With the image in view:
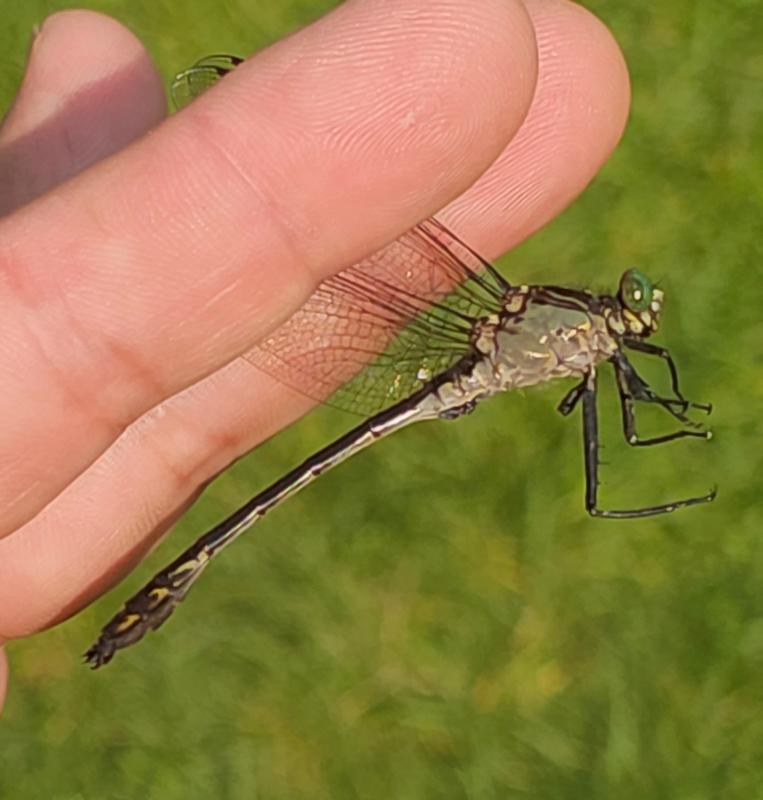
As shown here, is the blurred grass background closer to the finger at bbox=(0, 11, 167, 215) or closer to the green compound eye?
the green compound eye

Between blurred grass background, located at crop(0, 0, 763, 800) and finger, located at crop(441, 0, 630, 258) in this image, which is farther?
blurred grass background, located at crop(0, 0, 763, 800)

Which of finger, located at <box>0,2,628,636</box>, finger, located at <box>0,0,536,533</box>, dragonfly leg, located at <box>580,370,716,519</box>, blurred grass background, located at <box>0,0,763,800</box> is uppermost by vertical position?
finger, located at <box>0,0,536,533</box>

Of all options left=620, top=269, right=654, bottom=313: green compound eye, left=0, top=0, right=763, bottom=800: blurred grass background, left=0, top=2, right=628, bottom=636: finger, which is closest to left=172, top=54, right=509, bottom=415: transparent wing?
left=0, top=2, right=628, bottom=636: finger

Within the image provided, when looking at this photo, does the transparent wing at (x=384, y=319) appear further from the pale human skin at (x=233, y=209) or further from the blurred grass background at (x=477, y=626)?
the blurred grass background at (x=477, y=626)

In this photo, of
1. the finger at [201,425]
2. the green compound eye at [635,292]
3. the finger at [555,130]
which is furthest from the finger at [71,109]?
the green compound eye at [635,292]

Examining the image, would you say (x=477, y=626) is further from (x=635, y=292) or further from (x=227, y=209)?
(x=227, y=209)

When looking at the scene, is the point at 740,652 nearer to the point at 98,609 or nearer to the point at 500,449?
the point at 500,449

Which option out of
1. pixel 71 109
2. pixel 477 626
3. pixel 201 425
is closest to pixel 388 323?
pixel 201 425
